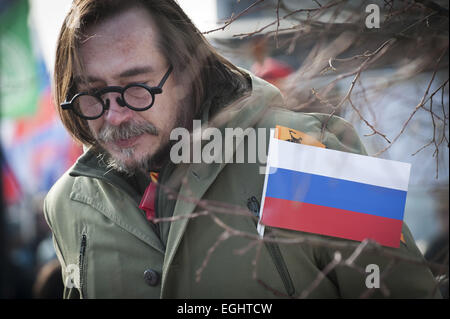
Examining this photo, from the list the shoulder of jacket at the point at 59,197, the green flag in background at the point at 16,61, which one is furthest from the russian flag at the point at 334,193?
the green flag in background at the point at 16,61

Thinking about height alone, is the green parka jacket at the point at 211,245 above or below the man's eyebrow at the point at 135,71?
below

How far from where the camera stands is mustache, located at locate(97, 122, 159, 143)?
1891mm

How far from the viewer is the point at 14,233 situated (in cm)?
664

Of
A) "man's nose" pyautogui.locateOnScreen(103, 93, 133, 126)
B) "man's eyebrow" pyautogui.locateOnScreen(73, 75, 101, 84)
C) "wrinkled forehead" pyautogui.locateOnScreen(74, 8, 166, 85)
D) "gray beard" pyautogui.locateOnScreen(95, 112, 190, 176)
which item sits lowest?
"gray beard" pyautogui.locateOnScreen(95, 112, 190, 176)

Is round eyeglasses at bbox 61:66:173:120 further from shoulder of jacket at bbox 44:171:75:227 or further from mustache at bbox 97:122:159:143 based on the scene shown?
shoulder of jacket at bbox 44:171:75:227

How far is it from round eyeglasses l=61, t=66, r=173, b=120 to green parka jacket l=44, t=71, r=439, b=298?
236 millimetres

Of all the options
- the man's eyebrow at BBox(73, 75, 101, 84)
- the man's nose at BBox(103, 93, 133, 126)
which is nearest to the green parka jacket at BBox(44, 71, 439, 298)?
the man's nose at BBox(103, 93, 133, 126)

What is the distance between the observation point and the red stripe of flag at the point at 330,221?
1521mm

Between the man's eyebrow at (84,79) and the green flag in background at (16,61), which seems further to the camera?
the green flag in background at (16,61)

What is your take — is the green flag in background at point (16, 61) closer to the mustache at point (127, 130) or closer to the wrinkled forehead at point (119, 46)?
the wrinkled forehead at point (119, 46)

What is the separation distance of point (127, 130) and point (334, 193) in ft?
2.85

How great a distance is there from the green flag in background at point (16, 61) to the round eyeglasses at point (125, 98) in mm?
3966

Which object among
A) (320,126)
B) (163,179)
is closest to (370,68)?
(320,126)
